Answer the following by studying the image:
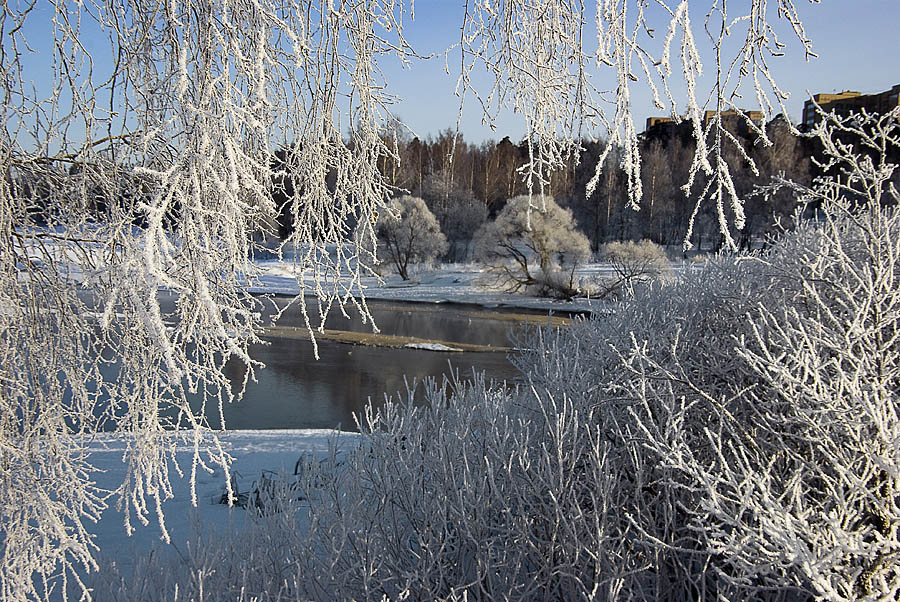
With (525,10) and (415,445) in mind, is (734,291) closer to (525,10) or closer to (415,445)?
(415,445)

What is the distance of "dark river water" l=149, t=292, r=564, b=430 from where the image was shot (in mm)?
11188

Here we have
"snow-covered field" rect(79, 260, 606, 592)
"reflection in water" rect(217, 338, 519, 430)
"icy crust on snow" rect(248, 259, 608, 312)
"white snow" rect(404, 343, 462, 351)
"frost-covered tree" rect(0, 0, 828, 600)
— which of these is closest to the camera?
"frost-covered tree" rect(0, 0, 828, 600)

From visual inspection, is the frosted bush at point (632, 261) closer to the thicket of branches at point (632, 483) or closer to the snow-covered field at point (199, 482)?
the snow-covered field at point (199, 482)

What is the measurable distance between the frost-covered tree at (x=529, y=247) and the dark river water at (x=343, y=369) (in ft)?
19.0

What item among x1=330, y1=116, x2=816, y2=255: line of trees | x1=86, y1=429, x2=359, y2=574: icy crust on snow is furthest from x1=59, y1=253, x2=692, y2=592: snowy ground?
x1=330, y1=116, x2=816, y2=255: line of trees

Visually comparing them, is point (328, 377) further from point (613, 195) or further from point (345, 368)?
point (613, 195)

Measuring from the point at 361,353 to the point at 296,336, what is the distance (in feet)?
8.96

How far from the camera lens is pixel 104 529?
6.65 meters

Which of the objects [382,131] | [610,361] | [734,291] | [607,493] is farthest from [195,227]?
[734,291]

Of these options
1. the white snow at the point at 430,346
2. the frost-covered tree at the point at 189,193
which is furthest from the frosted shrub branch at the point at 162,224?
the white snow at the point at 430,346

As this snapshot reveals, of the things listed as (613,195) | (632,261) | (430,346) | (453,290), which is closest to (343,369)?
(430,346)

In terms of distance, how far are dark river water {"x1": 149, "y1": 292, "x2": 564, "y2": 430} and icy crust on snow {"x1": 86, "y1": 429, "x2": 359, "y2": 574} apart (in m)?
0.89

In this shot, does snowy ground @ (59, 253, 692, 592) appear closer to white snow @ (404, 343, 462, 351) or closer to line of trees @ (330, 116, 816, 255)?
white snow @ (404, 343, 462, 351)

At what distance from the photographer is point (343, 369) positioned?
46.9 feet
